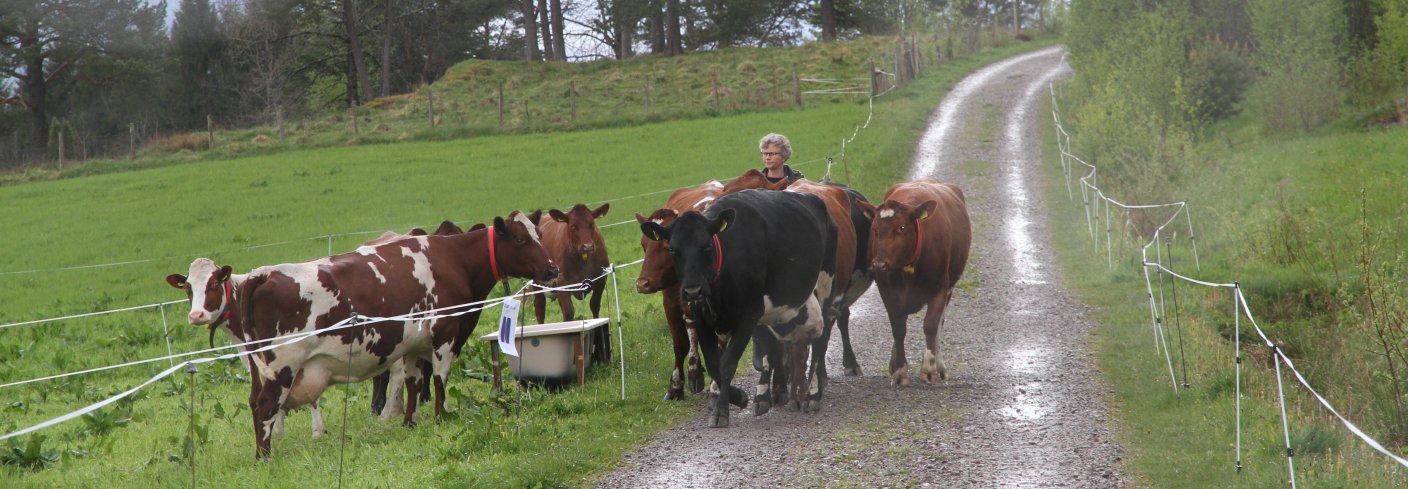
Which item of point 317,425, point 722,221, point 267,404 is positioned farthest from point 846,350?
point 267,404

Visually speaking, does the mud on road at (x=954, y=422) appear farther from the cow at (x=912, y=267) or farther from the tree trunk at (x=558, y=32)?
the tree trunk at (x=558, y=32)

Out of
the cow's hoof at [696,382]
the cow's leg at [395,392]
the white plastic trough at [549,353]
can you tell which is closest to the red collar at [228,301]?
the cow's leg at [395,392]

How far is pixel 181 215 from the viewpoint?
103ft

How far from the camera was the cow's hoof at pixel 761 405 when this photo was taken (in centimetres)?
972

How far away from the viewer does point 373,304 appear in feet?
31.9

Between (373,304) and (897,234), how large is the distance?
4.60 metres

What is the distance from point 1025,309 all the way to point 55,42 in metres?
53.0

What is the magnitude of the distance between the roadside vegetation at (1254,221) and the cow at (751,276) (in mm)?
2689

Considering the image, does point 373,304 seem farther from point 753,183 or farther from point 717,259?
point 753,183

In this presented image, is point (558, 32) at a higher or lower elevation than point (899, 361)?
higher

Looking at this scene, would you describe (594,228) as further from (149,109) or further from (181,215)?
(149,109)

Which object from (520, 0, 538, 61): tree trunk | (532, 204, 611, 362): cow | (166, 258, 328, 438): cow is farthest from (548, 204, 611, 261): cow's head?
Answer: (520, 0, 538, 61): tree trunk

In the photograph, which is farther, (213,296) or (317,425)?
(317,425)

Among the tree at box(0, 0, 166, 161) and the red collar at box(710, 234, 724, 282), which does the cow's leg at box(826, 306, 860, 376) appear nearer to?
the red collar at box(710, 234, 724, 282)
